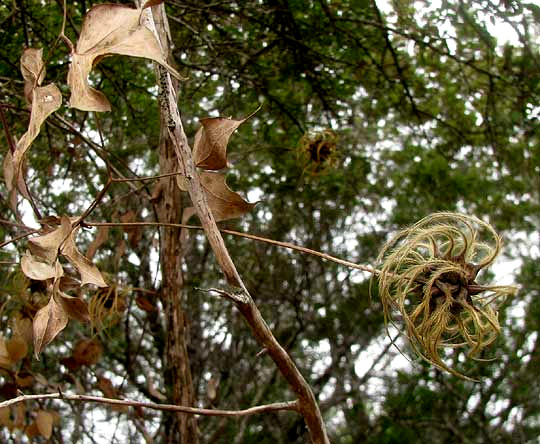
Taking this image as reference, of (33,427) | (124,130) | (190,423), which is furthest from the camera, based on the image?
(124,130)

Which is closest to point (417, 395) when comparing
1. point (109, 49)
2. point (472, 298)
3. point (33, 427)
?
point (33, 427)

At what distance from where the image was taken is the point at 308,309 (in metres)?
3.44

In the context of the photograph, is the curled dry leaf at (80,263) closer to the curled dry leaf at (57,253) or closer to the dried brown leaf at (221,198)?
the curled dry leaf at (57,253)

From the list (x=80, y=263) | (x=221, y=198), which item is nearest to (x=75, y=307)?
(x=80, y=263)

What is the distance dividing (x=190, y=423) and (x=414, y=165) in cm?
221

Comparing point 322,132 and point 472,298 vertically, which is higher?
point 322,132

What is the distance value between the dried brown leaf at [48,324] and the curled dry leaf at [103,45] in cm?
21

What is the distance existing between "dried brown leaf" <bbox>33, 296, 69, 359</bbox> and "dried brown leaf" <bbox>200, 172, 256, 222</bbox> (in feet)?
0.61

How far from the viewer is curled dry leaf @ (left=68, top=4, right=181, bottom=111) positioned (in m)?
0.71

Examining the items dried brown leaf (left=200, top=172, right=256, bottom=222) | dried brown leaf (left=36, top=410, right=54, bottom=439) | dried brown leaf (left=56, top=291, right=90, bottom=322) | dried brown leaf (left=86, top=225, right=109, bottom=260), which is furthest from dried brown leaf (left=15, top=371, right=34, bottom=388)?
dried brown leaf (left=200, top=172, right=256, bottom=222)

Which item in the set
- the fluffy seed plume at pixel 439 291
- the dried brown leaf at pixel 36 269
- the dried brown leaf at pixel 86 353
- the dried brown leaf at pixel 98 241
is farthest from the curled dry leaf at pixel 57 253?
the dried brown leaf at pixel 86 353

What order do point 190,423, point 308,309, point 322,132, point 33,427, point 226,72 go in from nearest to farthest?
point 190,423 < point 33,427 < point 322,132 < point 226,72 < point 308,309

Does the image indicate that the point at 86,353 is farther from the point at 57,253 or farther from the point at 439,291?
the point at 439,291

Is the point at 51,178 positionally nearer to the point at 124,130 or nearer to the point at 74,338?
the point at 124,130
